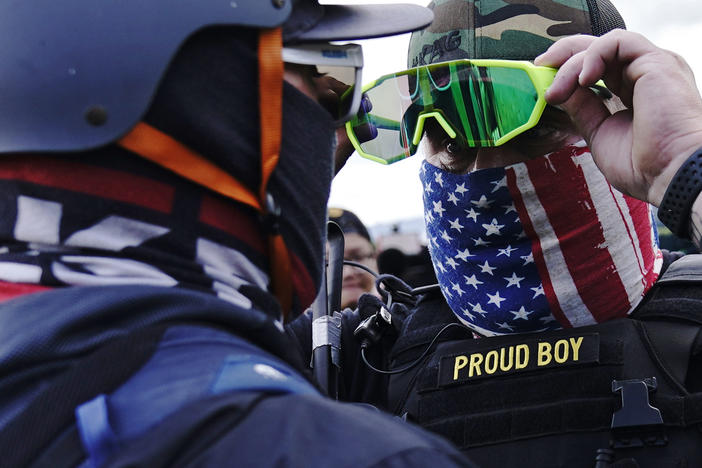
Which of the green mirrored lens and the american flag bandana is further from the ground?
the green mirrored lens

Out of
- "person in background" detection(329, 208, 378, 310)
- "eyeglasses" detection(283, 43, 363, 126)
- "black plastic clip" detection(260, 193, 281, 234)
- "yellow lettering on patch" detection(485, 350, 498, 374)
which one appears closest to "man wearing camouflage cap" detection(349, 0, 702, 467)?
"yellow lettering on patch" detection(485, 350, 498, 374)

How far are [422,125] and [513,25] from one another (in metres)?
0.44

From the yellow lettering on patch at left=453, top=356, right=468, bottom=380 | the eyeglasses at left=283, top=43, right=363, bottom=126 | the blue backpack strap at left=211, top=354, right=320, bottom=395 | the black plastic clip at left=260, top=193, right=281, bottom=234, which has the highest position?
the eyeglasses at left=283, top=43, right=363, bottom=126

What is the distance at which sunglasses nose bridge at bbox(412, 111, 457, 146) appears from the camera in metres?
2.51

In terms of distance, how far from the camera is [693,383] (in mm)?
2215

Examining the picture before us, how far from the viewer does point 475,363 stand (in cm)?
252

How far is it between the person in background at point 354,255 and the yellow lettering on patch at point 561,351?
8.19 feet

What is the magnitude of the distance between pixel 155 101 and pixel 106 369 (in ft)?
1.44

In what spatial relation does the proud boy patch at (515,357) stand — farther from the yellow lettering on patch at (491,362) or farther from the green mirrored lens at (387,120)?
the green mirrored lens at (387,120)

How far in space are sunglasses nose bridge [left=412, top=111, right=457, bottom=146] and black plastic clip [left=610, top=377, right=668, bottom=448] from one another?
0.91 m

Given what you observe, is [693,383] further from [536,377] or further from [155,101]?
[155,101]

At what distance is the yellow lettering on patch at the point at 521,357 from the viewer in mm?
2443

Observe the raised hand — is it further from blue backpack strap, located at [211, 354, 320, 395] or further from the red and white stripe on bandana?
blue backpack strap, located at [211, 354, 320, 395]

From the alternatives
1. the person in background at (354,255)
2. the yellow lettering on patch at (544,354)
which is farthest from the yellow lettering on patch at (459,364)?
the person in background at (354,255)
